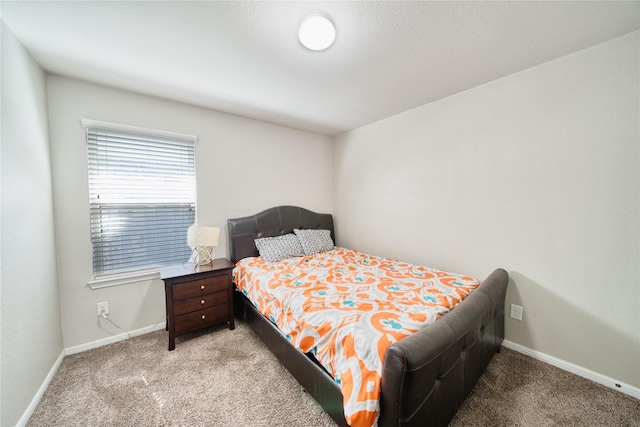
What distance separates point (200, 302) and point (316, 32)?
2.29m

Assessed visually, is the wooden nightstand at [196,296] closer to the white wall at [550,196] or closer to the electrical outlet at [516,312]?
the white wall at [550,196]

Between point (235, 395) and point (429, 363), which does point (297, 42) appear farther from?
point (235, 395)

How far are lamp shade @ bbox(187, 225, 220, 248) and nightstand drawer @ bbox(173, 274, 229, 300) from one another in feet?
1.19

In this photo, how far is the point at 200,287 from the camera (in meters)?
2.17

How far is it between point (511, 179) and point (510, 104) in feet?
2.03

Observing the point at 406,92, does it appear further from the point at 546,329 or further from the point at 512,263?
the point at 546,329

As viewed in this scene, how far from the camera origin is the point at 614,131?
61.7 inches

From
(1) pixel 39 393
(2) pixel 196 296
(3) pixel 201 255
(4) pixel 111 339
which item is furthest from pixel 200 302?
(1) pixel 39 393

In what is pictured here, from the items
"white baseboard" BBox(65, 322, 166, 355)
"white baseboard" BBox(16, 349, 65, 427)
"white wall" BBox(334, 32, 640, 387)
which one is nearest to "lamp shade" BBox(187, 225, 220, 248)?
"white baseboard" BBox(65, 322, 166, 355)

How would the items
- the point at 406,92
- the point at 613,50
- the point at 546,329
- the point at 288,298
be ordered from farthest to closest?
1. the point at 406,92
2. the point at 546,329
3. the point at 288,298
4. the point at 613,50

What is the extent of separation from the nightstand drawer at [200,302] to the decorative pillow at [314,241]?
1014 mm

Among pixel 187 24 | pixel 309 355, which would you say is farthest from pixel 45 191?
pixel 309 355

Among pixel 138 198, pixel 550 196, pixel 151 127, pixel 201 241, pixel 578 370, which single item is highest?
pixel 151 127

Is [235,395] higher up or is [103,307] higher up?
[103,307]
